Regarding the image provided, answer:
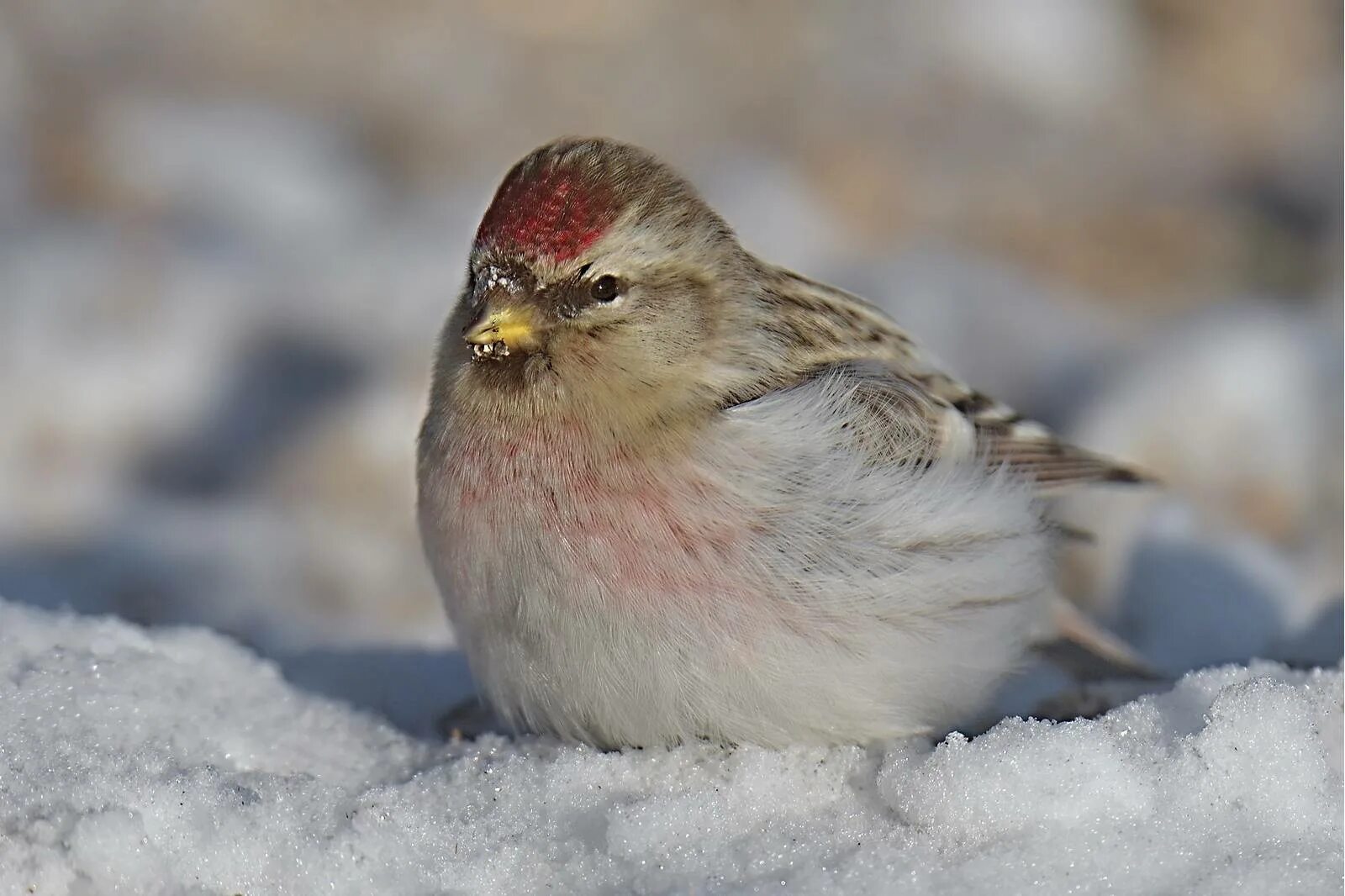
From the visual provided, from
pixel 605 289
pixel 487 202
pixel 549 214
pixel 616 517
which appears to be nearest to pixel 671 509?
pixel 616 517

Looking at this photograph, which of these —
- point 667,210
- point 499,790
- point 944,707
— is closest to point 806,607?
point 944,707

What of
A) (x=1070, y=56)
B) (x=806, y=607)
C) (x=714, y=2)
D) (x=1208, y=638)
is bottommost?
(x=1208, y=638)

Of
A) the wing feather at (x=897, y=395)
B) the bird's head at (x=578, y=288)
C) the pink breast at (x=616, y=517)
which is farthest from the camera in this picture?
the wing feather at (x=897, y=395)

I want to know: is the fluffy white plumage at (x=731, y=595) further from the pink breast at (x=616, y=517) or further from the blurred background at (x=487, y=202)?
the blurred background at (x=487, y=202)

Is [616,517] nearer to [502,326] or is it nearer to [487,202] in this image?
[502,326]

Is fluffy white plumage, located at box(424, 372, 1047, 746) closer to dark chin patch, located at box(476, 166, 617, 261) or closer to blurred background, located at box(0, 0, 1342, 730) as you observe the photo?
dark chin patch, located at box(476, 166, 617, 261)

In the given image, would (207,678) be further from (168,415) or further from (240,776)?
(168,415)

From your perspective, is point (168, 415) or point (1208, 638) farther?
Answer: point (168, 415)

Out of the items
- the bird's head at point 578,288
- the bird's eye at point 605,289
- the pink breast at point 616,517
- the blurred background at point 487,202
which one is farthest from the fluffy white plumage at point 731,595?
the blurred background at point 487,202
